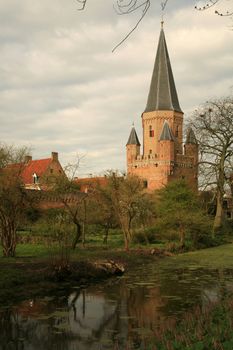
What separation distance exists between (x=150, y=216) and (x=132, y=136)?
38901mm

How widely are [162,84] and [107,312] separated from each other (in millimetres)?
53879

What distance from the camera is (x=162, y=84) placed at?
62062mm

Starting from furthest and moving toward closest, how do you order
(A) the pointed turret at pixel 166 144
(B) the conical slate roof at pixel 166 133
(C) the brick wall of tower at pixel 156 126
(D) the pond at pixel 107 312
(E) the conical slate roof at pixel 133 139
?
(E) the conical slate roof at pixel 133 139, (C) the brick wall of tower at pixel 156 126, (B) the conical slate roof at pixel 166 133, (A) the pointed turret at pixel 166 144, (D) the pond at pixel 107 312

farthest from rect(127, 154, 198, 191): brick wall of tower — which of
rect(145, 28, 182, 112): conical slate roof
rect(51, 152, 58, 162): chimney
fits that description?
rect(51, 152, 58, 162): chimney

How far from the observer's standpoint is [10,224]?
20.6 m

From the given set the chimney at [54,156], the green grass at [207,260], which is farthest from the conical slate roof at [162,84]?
the green grass at [207,260]

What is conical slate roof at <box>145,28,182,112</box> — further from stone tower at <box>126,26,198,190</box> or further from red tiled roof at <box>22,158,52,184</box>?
red tiled roof at <box>22,158,52,184</box>

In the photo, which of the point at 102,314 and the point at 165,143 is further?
the point at 165,143

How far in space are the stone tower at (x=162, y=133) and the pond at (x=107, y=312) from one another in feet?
151

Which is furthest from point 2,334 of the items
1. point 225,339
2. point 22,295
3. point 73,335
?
point 225,339

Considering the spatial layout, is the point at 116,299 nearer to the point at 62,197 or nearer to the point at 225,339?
the point at 225,339

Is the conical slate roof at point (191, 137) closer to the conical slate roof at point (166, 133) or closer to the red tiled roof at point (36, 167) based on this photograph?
the conical slate roof at point (166, 133)

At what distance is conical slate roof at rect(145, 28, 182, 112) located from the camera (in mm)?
61647

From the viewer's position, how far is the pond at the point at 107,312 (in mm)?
8617
